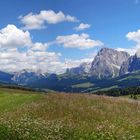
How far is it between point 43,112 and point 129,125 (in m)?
8.85

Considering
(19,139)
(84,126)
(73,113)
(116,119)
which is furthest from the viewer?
(73,113)

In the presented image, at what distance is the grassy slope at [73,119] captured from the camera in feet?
58.5

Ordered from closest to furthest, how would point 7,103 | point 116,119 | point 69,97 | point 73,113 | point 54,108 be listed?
point 116,119, point 73,113, point 54,108, point 69,97, point 7,103

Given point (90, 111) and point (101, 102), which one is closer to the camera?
point (90, 111)

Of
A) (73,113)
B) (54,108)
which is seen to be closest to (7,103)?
(54,108)

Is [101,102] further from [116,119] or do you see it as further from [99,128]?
[99,128]

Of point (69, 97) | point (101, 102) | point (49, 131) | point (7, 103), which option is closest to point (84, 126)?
point (49, 131)

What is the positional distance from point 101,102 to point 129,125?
10.4m

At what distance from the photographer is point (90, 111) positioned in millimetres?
29750

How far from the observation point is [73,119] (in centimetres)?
2681

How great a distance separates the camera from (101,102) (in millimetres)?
33938

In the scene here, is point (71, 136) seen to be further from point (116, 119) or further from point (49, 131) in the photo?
point (116, 119)

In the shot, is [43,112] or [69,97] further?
[69,97]

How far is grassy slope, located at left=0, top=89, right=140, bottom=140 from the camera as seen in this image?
17.8 m
